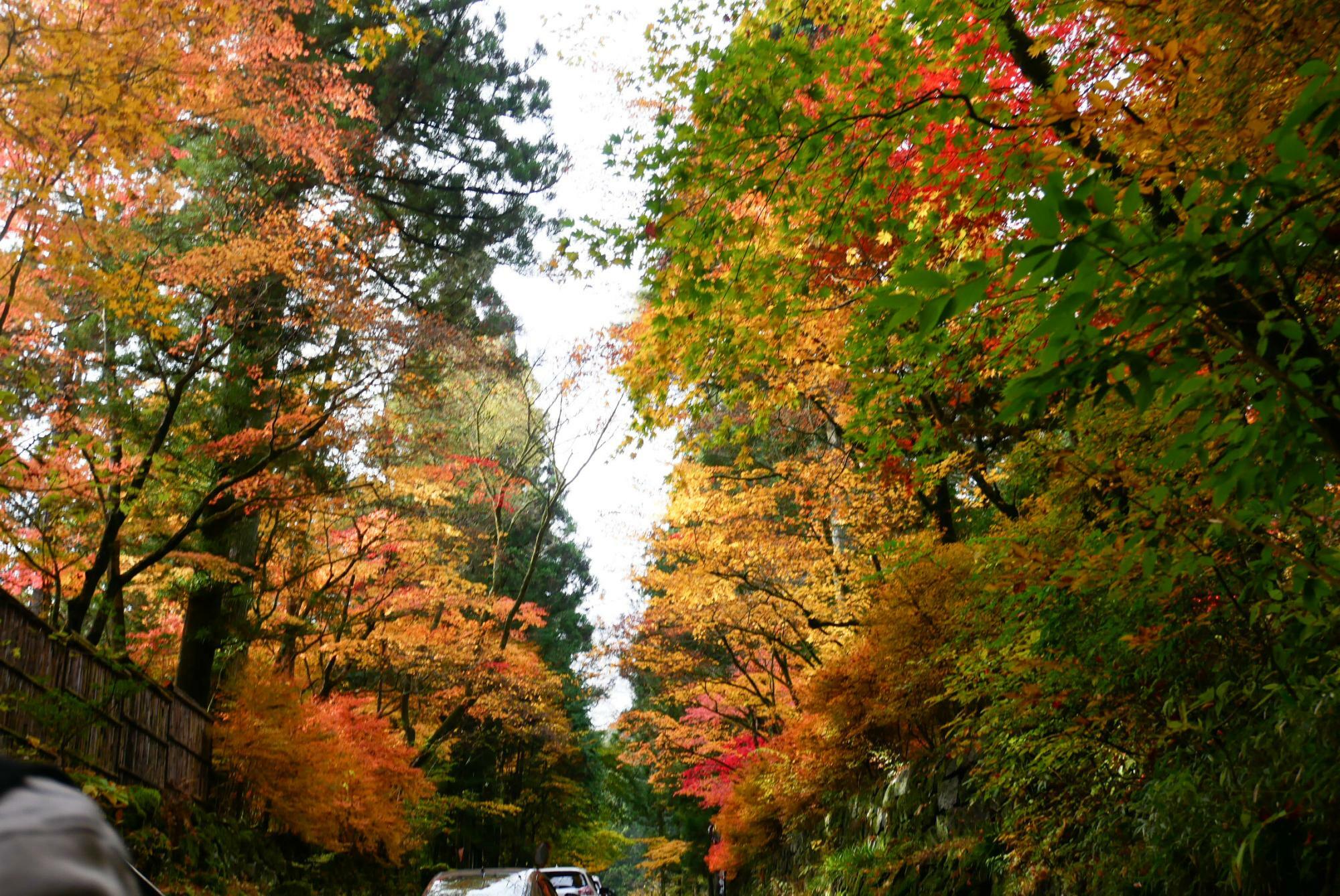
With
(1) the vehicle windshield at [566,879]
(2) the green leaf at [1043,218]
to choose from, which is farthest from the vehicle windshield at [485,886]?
(2) the green leaf at [1043,218]

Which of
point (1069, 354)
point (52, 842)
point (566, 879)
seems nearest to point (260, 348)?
point (566, 879)

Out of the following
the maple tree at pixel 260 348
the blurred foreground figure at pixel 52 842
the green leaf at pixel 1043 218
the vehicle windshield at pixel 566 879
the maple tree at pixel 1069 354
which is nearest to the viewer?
the blurred foreground figure at pixel 52 842

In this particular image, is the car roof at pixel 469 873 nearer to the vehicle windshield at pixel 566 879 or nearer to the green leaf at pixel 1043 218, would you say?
the vehicle windshield at pixel 566 879

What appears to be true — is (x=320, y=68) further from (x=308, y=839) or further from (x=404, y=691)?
(x=404, y=691)

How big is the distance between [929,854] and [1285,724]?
654 centimetres

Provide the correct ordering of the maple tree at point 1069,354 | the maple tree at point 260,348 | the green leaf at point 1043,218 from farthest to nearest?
the maple tree at point 260,348 < the maple tree at point 1069,354 < the green leaf at point 1043,218

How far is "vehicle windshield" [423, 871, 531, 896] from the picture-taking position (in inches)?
337

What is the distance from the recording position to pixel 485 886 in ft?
28.7

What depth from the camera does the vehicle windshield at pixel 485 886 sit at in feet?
28.1

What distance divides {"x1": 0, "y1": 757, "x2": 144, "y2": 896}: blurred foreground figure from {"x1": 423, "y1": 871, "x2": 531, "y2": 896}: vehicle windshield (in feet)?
27.0

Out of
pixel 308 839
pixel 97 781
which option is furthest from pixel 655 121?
pixel 308 839

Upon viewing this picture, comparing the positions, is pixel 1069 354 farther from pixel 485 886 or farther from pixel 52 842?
pixel 485 886

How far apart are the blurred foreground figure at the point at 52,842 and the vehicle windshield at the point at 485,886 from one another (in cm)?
822

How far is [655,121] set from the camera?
6.36 m
